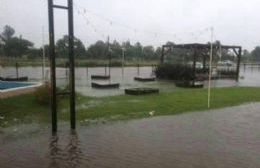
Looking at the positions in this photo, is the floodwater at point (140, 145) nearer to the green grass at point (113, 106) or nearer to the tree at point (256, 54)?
the green grass at point (113, 106)

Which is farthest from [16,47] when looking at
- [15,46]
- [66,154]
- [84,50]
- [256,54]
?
[256,54]

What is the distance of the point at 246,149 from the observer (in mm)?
7777

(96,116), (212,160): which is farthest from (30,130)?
(212,160)

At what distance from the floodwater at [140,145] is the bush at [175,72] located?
730 inches

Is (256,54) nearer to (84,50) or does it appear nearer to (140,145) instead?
(84,50)

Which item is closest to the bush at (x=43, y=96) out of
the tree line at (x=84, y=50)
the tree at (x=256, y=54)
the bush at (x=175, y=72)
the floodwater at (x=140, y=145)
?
the floodwater at (x=140, y=145)

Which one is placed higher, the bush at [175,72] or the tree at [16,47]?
the tree at [16,47]

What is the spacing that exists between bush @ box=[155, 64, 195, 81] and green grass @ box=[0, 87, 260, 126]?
43.1 feet

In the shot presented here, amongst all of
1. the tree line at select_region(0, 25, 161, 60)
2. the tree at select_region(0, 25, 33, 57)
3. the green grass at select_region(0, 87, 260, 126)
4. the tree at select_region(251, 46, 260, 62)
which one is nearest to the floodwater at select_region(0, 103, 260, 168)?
the green grass at select_region(0, 87, 260, 126)

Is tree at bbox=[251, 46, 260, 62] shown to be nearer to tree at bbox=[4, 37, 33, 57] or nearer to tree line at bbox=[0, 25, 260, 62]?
tree line at bbox=[0, 25, 260, 62]

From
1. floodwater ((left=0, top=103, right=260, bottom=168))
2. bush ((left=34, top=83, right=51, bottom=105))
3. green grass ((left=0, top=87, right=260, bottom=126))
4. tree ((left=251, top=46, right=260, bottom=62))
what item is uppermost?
tree ((left=251, top=46, right=260, bottom=62))

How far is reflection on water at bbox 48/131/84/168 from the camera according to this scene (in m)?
6.58

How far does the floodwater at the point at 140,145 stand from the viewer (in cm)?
676

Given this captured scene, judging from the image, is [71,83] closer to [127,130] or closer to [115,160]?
[127,130]
